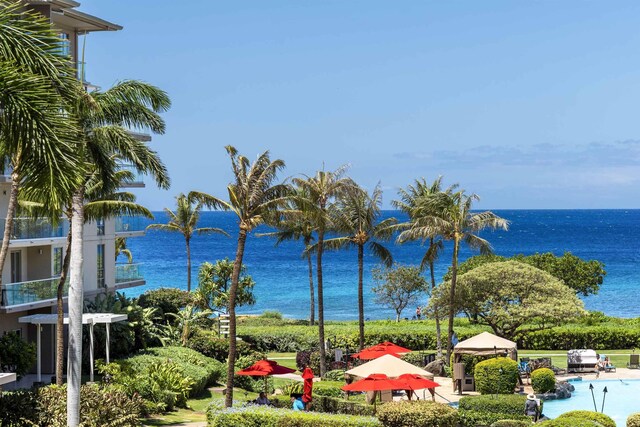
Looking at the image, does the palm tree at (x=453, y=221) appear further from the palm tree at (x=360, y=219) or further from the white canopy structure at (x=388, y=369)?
the white canopy structure at (x=388, y=369)

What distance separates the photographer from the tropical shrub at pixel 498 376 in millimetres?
32594

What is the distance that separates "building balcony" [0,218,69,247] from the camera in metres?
35.8

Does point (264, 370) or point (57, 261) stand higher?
point (57, 261)

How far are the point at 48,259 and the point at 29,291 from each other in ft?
11.0

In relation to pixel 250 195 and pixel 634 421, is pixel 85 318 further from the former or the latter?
pixel 634 421

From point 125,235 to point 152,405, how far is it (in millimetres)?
17321

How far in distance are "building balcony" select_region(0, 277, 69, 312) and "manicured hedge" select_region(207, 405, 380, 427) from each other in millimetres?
12778

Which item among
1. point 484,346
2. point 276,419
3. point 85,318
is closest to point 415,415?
point 276,419

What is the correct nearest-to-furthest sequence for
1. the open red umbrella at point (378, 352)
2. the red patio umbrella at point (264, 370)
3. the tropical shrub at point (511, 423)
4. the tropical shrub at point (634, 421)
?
the tropical shrub at point (634, 421) → the tropical shrub at point (511, 423) → the red patio umbrella at point (264, 370) → the open red umbrella at point (378, 352)

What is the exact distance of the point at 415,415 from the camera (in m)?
23.9

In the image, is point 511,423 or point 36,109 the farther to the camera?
point 511,423

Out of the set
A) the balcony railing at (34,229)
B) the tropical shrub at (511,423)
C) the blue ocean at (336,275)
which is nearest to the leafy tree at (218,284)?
the blue ocean at (336,275)

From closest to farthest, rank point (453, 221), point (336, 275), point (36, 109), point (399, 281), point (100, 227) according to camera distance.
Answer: point (36, 109) → point (453, 221) → point (100, 227) → point (399, 281) → point (336, 275)

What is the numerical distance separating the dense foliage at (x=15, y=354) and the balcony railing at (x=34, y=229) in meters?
4.11
